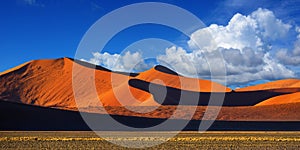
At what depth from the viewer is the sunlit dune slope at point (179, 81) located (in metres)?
120

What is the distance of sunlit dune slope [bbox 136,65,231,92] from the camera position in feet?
393

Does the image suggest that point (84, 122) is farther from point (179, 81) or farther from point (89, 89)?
point (179, 81)

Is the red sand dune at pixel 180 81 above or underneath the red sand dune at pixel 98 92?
above

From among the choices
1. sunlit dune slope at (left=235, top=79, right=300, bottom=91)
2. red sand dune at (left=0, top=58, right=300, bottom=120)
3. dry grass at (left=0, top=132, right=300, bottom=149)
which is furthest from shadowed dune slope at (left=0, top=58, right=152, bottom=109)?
dry grass at (left=0, top=132, right=300, bottom=149)

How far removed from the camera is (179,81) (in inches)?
4875

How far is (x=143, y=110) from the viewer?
7612 cm

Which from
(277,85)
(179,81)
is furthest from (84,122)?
(277,85)

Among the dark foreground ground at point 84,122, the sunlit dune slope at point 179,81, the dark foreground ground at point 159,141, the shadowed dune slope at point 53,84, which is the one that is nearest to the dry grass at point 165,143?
the dark foreground ground at point 159,141

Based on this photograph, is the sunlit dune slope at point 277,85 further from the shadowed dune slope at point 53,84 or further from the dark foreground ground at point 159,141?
the dark foreground ground at point 159,141

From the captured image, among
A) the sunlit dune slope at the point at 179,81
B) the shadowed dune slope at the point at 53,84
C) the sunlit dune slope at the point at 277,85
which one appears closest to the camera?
the shadowed dune slope at the point at 53,84

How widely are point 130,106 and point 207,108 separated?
15238 millimetres

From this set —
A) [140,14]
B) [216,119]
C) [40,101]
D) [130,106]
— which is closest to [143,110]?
[130,106]

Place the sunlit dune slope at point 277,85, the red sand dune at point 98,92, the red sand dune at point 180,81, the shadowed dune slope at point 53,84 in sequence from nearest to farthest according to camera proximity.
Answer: the red sand dune at point 98,92 → the shadowed dune slope at point 53,84 → the red sand dune at point 180,81 → the sunlit dune slope at point 277,85

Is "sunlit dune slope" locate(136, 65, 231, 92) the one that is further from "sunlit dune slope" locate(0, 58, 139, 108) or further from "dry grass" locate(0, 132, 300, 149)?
"dry grass" locate(0, 132, 300, 149)
